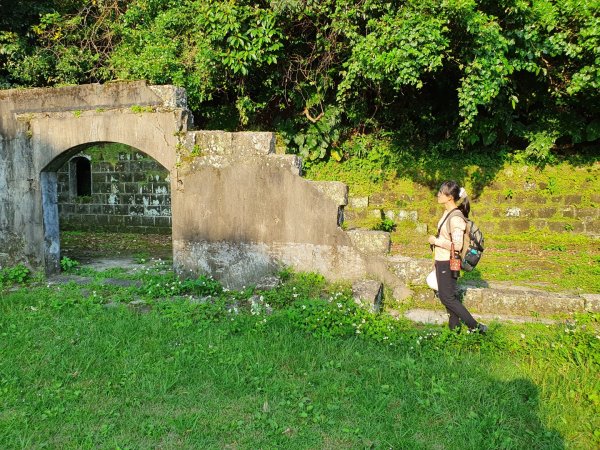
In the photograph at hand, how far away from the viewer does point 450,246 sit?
4590mm

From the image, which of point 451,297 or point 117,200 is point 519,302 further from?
point 117,200

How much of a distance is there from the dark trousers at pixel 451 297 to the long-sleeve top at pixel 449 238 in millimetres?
84

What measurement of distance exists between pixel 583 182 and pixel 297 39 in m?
6.61

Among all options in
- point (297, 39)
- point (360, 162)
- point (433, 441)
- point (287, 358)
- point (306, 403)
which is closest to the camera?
point (433, 441)

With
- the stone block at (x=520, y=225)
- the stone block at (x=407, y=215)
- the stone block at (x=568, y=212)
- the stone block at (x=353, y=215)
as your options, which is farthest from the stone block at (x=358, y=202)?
the stone block at (x=568, y=212)

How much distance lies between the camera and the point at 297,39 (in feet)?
31.8

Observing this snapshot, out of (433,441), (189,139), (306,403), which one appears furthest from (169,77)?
(433,441)

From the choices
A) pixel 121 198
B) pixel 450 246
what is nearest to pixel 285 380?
pixel 450 246

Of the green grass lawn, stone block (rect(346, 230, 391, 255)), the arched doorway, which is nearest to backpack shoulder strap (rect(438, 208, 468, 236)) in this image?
the green grass lawn

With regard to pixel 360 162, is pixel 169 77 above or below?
above

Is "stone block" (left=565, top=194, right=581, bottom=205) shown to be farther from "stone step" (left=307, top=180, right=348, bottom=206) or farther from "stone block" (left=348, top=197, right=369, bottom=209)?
"stone step" (left=307, top=180, right=348, bottom=206)

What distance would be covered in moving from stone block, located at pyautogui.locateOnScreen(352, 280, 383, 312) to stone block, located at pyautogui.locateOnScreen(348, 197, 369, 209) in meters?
5.47

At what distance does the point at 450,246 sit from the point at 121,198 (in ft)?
34.1

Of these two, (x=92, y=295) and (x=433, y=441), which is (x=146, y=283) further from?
(x=433, y=441)
